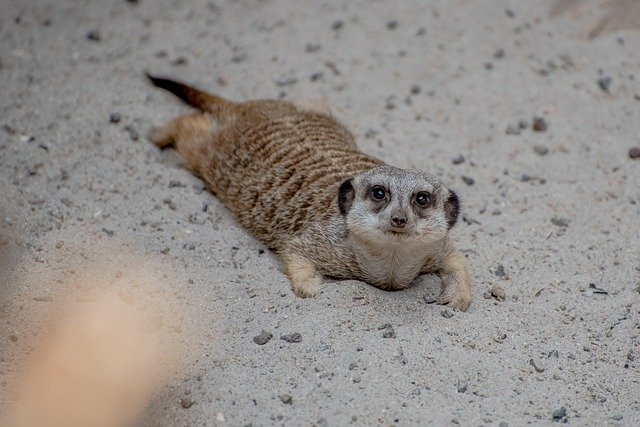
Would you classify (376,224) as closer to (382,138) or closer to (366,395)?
(366,395)

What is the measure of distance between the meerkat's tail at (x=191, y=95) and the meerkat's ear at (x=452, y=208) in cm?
144

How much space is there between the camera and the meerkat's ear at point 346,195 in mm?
3266

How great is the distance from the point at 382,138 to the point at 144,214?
51.5 inches

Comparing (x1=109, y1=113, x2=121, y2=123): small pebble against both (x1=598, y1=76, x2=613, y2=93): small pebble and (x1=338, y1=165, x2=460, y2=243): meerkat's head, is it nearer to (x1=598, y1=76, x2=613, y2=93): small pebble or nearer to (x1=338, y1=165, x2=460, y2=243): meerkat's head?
(x1=338, y1=165, x2=460, y2=243): meerkat's head

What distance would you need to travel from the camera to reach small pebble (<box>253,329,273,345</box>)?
304cm

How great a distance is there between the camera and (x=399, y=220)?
298cm

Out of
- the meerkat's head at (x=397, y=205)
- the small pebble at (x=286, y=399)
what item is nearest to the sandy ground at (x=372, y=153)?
the small pebble at (x=286, y=399)

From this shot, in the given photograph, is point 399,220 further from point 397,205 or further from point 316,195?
point 316,195

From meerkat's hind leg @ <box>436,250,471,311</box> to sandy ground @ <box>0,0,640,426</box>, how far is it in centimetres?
6

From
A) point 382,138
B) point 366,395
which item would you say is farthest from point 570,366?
point 382,138

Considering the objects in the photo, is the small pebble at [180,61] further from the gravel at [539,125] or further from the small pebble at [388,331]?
the small pebble at [388,331]

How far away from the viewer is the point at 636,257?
11.9 ft

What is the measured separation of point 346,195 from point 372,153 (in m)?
1.05

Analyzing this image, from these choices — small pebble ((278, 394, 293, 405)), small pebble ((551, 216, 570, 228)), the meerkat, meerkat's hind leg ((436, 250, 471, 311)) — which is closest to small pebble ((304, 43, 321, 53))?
the meerkat
